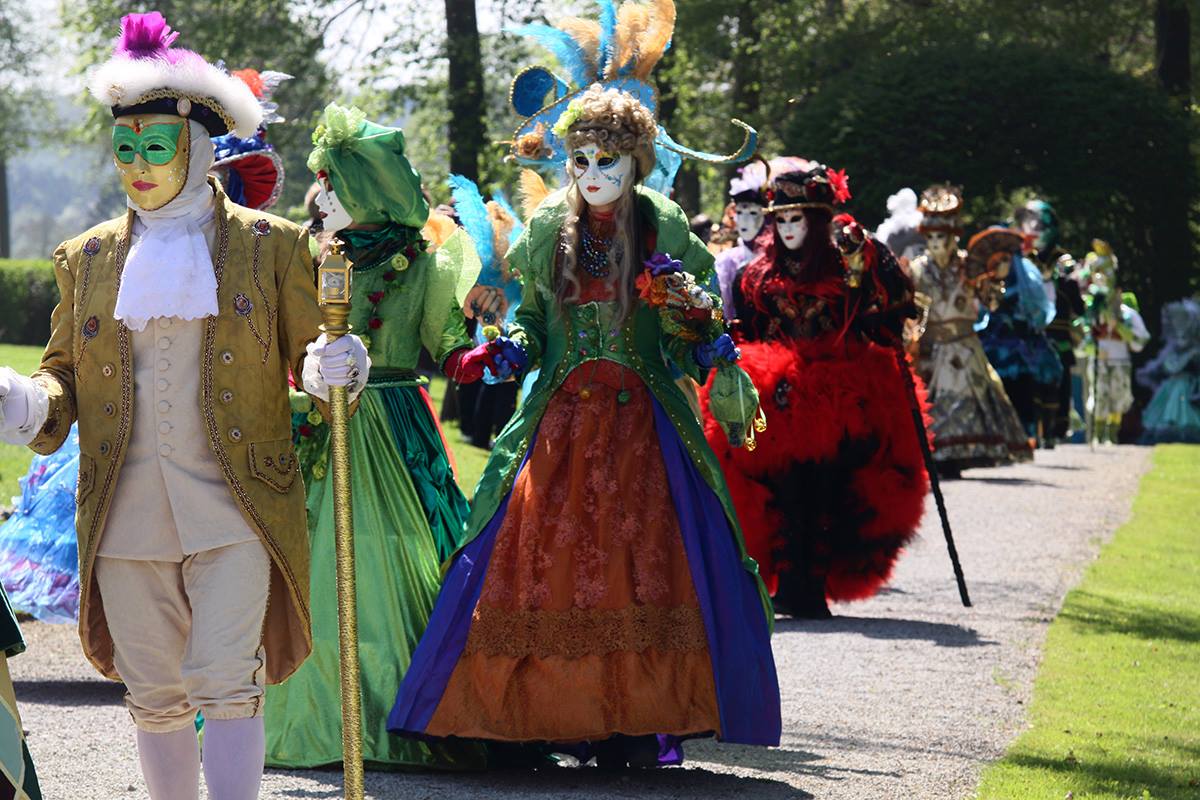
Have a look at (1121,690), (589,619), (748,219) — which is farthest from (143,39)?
(748,219)

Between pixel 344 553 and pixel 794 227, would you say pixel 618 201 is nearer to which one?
pixel 344 553

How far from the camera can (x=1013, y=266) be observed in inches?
642

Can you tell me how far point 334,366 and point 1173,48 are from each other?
2098cm

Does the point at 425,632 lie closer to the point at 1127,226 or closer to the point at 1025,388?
the point at 1025,388

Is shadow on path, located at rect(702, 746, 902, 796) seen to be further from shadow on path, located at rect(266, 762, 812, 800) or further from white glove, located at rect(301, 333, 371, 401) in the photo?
white glove, located at rect(301, 333, 371, 401)

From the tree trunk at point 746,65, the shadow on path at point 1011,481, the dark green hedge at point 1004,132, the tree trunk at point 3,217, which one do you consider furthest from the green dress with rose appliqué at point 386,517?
the tree trunk at point 3,217

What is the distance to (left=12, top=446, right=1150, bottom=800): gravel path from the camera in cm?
541

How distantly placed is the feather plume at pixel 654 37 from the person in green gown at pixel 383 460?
3.07ft

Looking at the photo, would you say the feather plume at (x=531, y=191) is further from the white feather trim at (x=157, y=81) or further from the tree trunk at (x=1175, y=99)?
the tree trunk at (x=1175, y=99)

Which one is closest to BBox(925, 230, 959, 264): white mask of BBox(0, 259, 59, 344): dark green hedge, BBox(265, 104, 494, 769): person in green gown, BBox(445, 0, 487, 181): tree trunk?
BBox(445, 0, 487, 181): tree trunk

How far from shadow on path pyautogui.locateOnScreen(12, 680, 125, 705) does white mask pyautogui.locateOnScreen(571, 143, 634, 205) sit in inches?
96.5

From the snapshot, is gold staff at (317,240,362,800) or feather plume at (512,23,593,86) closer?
gold staff at (317,240,362,800)

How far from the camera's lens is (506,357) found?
219 inches

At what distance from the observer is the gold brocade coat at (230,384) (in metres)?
4.21
